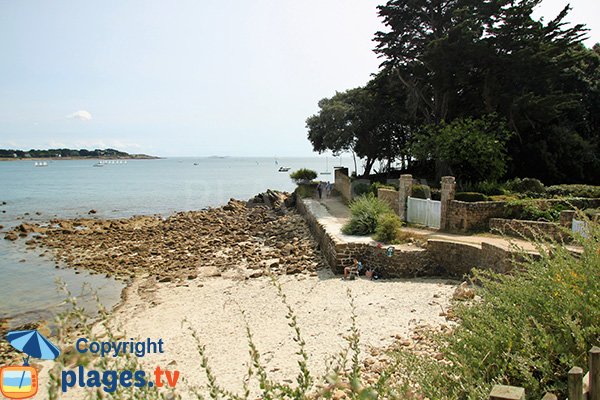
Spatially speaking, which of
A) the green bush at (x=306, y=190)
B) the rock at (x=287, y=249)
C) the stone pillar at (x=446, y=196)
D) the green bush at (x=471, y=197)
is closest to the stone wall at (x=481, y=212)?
the stone pillar at (x=446, y=196)

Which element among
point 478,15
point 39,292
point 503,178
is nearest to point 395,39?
point 478,15

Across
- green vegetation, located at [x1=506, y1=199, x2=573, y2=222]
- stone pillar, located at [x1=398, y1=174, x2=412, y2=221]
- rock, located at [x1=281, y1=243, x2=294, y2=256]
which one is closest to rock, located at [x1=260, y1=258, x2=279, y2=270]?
rock, located at [x1=281, y1=243, x2=294, y2=256]

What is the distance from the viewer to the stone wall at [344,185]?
27.9 meters

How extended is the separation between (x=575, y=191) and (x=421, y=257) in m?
10.00

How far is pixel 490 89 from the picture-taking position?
2417 cm

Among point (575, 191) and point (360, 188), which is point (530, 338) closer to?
point (575, 191)

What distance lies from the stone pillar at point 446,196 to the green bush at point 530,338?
10.9 m

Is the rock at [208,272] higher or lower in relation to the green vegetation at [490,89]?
lower

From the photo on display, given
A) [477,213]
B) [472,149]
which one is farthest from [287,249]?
[472,149]

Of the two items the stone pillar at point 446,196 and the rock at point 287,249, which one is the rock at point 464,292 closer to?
the stone pillar at point 446,196

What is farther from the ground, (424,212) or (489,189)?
Answer: (489,189)

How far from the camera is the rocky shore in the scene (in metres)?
17.4

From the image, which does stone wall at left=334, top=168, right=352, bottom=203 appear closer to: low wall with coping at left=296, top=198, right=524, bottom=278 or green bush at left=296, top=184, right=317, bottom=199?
green bush at left=296, top=184, right=317, bottom=199

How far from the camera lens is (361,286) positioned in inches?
504
